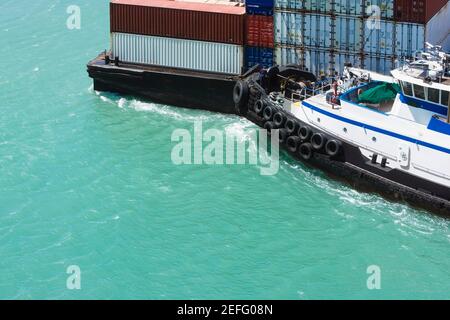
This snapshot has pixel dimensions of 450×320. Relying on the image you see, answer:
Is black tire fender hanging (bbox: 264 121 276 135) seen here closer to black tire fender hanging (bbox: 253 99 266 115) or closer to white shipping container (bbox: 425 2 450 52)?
black tire fender hanging (bbox: 253 99 266 115)

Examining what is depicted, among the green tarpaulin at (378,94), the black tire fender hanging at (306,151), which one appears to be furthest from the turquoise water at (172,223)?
the green tarpaulin at (378,94)

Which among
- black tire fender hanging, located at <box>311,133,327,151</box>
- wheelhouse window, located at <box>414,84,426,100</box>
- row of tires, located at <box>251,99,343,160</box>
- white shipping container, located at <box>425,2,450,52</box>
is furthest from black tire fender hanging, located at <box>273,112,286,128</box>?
white shipping container, located at <box>425,2,450,52</box>

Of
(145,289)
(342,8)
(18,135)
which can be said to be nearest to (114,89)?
(18,135)

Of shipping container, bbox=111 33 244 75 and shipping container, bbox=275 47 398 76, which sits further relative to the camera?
shipping container, bbox=111 33 244 75

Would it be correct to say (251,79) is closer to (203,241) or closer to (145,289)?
(203,241)

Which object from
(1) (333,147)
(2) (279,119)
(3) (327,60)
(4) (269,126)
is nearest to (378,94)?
(1) (333,147)

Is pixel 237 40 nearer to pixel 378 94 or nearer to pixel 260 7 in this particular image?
pixel 260 7

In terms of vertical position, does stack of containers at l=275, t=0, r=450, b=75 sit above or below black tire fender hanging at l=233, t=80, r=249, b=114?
above
